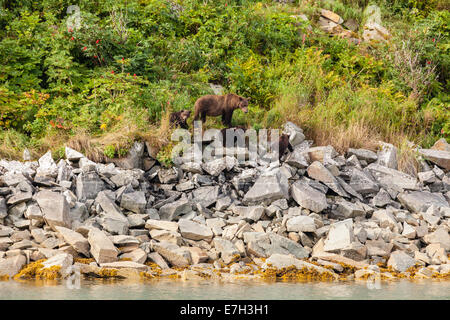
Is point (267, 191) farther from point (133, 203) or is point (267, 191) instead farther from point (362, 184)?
point (133, 203)

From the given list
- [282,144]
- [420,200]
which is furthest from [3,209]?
[420,200]

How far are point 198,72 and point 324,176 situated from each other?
4546 mm

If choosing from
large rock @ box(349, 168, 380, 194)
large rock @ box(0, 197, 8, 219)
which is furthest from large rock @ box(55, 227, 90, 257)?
large rock @ box(349, 168, 380, 194)

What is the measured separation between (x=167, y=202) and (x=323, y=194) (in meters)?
2.53

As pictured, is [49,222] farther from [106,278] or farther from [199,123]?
[199,123]

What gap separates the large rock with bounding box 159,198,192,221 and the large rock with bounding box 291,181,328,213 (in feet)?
5.64

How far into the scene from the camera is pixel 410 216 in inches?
331

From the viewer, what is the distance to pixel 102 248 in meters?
6.39

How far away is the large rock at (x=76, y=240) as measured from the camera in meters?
6.58

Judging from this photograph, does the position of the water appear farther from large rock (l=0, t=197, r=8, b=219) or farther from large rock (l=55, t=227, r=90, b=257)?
large rock (l=0, t=197, r=8, b=219)

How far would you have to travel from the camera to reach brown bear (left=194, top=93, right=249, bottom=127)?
9336 mm

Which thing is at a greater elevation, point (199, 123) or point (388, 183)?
point (199, 123)

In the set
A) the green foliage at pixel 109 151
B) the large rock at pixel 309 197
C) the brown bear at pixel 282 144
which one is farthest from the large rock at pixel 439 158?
the green foliage at pixel 109 151

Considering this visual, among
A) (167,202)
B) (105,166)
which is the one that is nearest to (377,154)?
(167,202)
